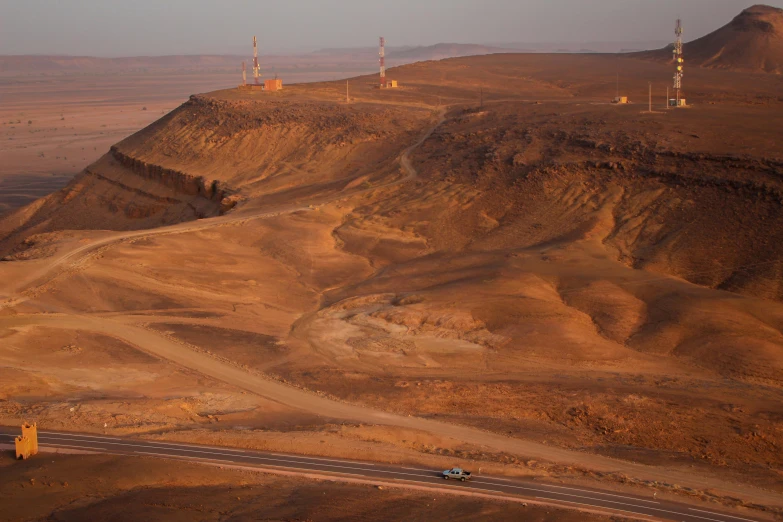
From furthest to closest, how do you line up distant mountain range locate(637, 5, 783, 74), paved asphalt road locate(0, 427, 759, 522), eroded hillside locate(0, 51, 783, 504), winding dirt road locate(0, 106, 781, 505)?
distant mountain range locate(637, 5, 783, 74) → eroded hillside locate(0, 51, 783, 504) → winding dirt road locate(0, 106, 781, 505) → paved asphalt road locate(0, 427, 759, 522)

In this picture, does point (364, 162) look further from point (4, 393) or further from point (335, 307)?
point (4, 393)

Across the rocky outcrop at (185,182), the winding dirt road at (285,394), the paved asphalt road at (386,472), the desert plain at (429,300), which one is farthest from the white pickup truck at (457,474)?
the rocky outcrop at (185,182)

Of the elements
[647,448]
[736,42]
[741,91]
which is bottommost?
[647,448]

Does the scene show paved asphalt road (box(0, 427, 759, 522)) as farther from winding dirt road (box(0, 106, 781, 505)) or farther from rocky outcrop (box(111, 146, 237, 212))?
rocky outcrop (box(111, 146, 237, 212))

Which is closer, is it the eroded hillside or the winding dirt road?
the winding dirt road

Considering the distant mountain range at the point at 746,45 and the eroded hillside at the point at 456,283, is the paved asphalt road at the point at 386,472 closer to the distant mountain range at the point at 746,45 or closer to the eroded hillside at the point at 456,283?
the eroded hillside at the point at 456,283

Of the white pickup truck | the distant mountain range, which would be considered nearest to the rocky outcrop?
the white pickup truck

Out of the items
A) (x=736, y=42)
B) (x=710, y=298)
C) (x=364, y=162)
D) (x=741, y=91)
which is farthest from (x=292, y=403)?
(x=736, y=42)
